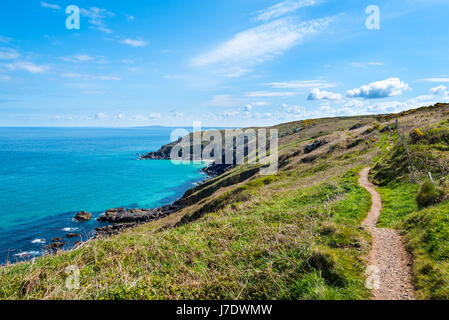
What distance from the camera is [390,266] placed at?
9.06 m

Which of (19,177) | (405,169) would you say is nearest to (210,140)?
(19,177)

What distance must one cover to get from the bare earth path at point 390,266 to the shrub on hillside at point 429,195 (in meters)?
3.11

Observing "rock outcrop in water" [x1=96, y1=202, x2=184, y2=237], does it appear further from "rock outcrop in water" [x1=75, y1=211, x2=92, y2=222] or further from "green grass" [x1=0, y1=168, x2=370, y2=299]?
"green grass" [x1=0, y1=168, x2=370, y2=299]

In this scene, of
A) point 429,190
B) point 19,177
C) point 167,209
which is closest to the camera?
point 429,190

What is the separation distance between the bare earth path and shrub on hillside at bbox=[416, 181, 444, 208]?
3114mm

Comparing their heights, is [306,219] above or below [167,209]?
above

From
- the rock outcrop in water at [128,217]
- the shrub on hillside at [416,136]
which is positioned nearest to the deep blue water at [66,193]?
the rock outcrop in water at [128,217]

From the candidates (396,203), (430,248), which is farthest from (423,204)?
(430,248)

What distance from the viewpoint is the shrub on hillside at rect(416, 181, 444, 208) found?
13.3 meters

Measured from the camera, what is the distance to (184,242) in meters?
13.1
